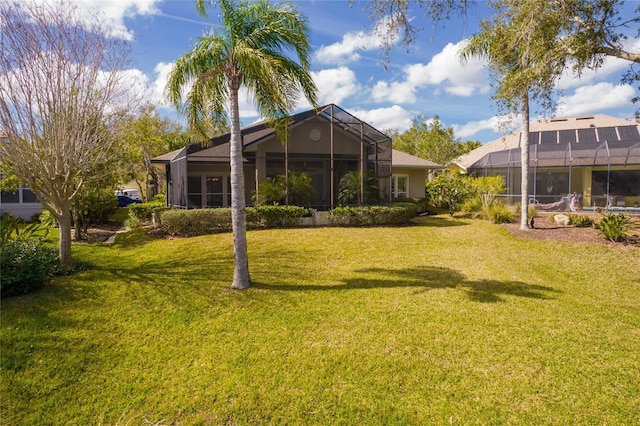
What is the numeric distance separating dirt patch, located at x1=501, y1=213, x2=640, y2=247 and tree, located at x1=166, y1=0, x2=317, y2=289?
950 centimetres

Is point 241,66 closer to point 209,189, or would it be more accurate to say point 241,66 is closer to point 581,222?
point 209,189

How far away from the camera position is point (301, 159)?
1541 cm

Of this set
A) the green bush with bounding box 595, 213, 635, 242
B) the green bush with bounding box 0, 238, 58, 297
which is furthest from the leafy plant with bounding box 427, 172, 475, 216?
the green bush with bounding box 0, 238, 58, 297

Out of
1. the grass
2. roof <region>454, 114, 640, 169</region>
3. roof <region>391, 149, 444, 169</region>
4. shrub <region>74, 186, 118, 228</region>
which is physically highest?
roof <region>454, 114, 640, 169</region>

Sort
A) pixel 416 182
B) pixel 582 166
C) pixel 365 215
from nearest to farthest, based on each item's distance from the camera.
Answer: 1. pixel 365 215
2. pixel 582 166
3. pixel 416 182

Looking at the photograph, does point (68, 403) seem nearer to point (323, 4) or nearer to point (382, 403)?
point (382, 403)

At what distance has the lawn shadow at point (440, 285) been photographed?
720 cm

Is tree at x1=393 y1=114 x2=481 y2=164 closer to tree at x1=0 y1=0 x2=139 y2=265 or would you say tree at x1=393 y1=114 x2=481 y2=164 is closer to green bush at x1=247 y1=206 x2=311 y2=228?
green bush at x1=247 y1=206 x2=311 y2=228

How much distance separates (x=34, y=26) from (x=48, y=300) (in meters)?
6.20

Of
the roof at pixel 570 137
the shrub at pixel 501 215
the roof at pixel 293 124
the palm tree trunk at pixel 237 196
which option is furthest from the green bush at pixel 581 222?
the palm tree trunk at pixel 237 196

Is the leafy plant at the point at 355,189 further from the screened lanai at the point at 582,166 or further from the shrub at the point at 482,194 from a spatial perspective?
the screened lanai at the point at 582,166

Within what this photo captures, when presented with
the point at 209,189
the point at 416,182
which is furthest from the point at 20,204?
the point at 416,182

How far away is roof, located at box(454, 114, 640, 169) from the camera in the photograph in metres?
21.1

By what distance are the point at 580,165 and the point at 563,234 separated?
11023 mm
